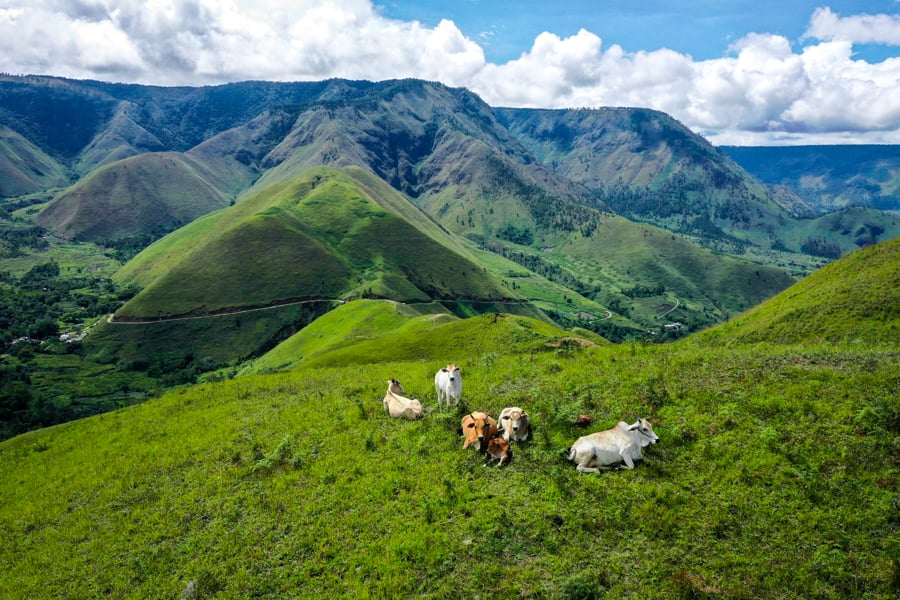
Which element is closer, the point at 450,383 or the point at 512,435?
the point at 512,435

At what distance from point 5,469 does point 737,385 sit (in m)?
36.7

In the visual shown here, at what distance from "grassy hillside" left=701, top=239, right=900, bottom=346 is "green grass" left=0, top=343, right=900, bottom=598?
13145mm

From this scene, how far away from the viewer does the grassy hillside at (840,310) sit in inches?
1235

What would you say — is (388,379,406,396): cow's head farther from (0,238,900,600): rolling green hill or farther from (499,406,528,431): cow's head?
(499,406,528,431): cow's head

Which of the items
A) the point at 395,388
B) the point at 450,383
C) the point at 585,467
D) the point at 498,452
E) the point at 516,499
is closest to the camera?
the point at 516,499

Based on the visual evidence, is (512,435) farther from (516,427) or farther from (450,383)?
(450,383)

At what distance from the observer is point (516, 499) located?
14.8 meters

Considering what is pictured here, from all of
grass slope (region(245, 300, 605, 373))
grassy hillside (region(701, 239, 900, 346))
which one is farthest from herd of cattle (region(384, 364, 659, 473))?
grassy hillside (region(701, 239, 900, 346))

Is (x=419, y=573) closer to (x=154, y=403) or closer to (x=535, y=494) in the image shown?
(x=535, y=494)

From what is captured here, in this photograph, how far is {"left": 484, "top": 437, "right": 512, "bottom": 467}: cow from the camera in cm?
1667

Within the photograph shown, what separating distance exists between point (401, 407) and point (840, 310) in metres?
34.3

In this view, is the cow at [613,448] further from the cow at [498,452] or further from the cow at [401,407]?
the cow at [401,407]

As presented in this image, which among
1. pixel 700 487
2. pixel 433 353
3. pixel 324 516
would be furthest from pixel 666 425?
pixel 433 353

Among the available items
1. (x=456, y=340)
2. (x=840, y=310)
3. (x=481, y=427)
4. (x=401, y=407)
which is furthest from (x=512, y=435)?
(x=456, y=340)
